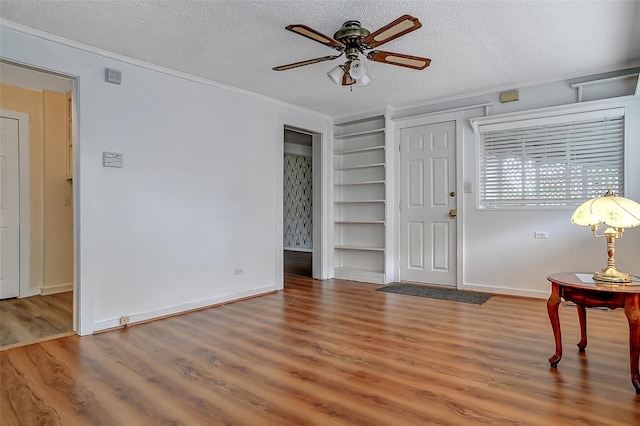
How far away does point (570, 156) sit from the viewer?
4.33 metres

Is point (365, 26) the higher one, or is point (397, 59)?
point (365, 26)

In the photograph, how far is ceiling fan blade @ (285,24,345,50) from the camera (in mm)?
2498

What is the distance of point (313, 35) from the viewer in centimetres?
266

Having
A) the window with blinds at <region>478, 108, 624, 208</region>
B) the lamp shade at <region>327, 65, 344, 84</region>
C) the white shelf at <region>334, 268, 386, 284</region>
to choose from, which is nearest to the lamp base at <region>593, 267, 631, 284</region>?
the window with blinds at <region>478, 108, 624, 208</region>

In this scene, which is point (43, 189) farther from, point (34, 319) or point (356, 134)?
point (356, 134)

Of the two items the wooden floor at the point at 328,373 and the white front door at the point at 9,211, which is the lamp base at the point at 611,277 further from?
the white front door at the point at 9,211

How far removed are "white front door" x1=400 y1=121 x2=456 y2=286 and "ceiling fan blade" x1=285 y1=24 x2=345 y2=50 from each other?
278 centimetres

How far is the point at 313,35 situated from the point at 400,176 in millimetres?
3345

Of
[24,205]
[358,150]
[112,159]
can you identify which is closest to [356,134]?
[358,150]

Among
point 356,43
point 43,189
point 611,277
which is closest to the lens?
point 611,277

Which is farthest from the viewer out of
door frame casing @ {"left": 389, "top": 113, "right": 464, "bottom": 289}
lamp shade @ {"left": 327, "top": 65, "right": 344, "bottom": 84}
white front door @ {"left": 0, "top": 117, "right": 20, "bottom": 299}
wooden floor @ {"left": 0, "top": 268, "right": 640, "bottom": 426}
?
door frame casing @ {"left": 389, "top": 113, "right": 464, "bottom": 289}

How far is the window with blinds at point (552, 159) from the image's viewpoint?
412cm

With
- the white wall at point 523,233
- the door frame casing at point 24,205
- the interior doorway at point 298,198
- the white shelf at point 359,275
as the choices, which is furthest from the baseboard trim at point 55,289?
the white wall at point 523,233

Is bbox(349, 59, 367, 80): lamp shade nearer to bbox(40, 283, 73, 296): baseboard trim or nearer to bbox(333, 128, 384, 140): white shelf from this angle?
bbox(333, 128, 384, 140): white shelf
